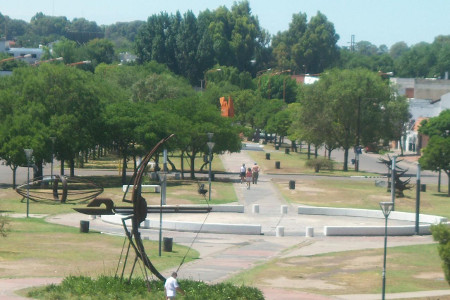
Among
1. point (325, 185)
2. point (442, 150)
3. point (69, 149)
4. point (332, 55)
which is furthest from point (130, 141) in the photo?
point (332, 55)

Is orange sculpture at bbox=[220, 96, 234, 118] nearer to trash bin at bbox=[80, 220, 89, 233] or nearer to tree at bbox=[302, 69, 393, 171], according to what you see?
→ tree at bbox=[302, 69, 393, 171]

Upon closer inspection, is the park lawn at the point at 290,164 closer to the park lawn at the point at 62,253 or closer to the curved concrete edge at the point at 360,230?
the curved concrete edge at the point at 360,230

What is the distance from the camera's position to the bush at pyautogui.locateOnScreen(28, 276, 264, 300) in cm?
2789

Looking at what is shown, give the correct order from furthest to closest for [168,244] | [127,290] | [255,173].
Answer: [255,173]
[168,244]
[127,290]

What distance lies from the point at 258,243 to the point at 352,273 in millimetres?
8933

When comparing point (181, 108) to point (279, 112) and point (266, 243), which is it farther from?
point (279, 112)

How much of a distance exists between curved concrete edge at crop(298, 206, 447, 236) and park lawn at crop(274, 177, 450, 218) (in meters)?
3.41

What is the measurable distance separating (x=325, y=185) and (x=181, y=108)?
502 inches

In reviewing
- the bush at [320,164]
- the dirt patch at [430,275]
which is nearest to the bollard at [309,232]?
the dirt patch at [430,275]

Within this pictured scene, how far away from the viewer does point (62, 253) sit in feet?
129

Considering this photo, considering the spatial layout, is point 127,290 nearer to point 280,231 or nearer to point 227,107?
point 280,231

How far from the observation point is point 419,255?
4178 centimetres

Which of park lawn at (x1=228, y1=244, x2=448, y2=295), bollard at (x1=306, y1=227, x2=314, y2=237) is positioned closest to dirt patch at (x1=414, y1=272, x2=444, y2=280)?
park lawn at (x1=228, y1=244, x2=448, y2=295)

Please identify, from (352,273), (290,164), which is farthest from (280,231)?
(290,164)
